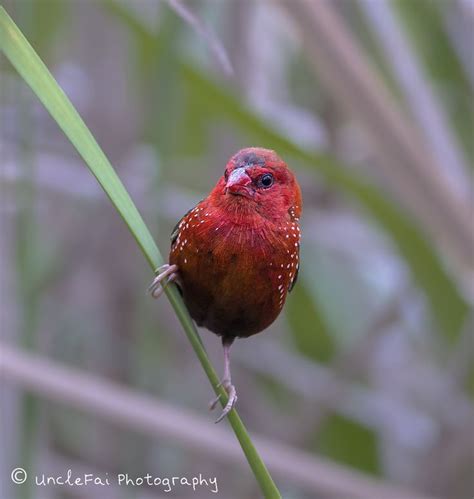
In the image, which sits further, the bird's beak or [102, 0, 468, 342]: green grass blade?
[102, 0, 468, 342]: green grass blade

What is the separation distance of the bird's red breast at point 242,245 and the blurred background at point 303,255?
0.84m

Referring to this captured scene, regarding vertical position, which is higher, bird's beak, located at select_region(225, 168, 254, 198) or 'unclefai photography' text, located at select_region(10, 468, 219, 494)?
bird's beak, located at select_region(225, 168, 254, 198)

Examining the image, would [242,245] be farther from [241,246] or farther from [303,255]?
[303,255]

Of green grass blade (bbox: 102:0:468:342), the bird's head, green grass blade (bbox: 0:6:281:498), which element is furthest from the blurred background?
green grass blade (bbox: 0:6:281:498)

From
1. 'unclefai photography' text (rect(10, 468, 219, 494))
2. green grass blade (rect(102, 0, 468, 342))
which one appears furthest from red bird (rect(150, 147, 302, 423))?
green grass blade (rect(102, 0, 468, 342))

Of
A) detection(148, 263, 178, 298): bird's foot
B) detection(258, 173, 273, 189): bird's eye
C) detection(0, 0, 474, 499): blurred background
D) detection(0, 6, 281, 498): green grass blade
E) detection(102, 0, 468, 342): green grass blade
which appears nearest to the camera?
detection(0, 6, 281, 498): green grass blade

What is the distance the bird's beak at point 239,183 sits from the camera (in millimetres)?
1642

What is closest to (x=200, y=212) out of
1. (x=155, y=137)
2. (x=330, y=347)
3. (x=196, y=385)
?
(x=155, y=137)

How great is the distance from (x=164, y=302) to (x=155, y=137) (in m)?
1.30

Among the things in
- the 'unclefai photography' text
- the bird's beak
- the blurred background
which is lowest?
the 'unclefai photography' text

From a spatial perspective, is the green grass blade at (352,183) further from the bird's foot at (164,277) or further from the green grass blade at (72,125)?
the green grass blade at (72,125)

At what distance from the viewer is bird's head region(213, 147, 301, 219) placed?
1.65 metres

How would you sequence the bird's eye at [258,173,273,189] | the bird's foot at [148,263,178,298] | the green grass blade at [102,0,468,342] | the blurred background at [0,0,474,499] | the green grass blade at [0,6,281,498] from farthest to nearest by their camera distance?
the green grass blade at [102,0,468,342] → the blurred background at [0,0,474,499] → the bird's eye at [258,173,273,189] → the bird's foot at [148,263,178,298] → the green grass blade at [0,6,281,498]

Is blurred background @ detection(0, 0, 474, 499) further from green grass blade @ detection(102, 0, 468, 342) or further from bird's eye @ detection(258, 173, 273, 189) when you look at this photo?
bird's eye @ detection(258, 173, 273, 189)
